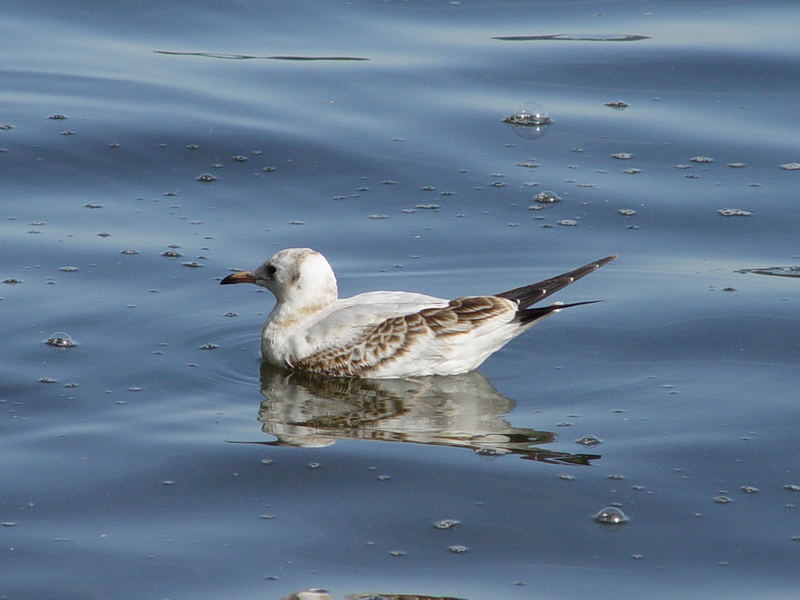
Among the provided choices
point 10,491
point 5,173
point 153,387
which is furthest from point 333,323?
point 5,173

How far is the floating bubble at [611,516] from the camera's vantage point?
6965 mm

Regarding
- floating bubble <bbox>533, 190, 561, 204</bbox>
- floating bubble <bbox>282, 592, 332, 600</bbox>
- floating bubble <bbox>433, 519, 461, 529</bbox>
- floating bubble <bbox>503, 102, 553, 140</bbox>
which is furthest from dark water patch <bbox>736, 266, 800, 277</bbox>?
floating bubble <bbox>282, 592, 332, 600</bbox>

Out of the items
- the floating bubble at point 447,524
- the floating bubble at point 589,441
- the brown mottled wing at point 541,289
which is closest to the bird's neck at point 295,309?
the brown mottled wing at point 541,289

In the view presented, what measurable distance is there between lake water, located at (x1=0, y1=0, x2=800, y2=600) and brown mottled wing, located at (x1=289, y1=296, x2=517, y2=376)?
14 centimetres

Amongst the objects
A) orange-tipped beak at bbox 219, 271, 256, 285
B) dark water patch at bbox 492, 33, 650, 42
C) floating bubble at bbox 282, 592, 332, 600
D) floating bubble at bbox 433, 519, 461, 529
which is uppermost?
dark water patch at bbox 492, 33, 650, 42

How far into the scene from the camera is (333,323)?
9219 millimetres

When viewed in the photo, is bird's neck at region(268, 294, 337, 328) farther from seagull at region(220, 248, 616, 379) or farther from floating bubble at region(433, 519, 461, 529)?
floating bubble at region(433, 519, 461, 529)

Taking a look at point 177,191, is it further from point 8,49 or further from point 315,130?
point 8,49

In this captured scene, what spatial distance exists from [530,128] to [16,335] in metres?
5.38

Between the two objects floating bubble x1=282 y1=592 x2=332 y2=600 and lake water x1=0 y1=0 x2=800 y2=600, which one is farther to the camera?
lake water x1=0 y1=0 x2=800 y2=600

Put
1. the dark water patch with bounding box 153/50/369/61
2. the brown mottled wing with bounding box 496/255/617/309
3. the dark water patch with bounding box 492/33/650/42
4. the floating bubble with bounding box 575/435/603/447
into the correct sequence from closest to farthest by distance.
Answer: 1. the floating bubble with bounding box 575/435/603/447
2. the brown mottled wing with bounding box 496/255/617/309
3. the dark water patch with bounding box 153/50/369/61
4. the dark water patch with bounding box 492/33/650/42

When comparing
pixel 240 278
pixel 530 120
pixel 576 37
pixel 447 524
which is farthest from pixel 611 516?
pixel 576 37

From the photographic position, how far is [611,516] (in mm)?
6988

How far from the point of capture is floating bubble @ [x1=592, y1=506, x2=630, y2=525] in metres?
6.96
